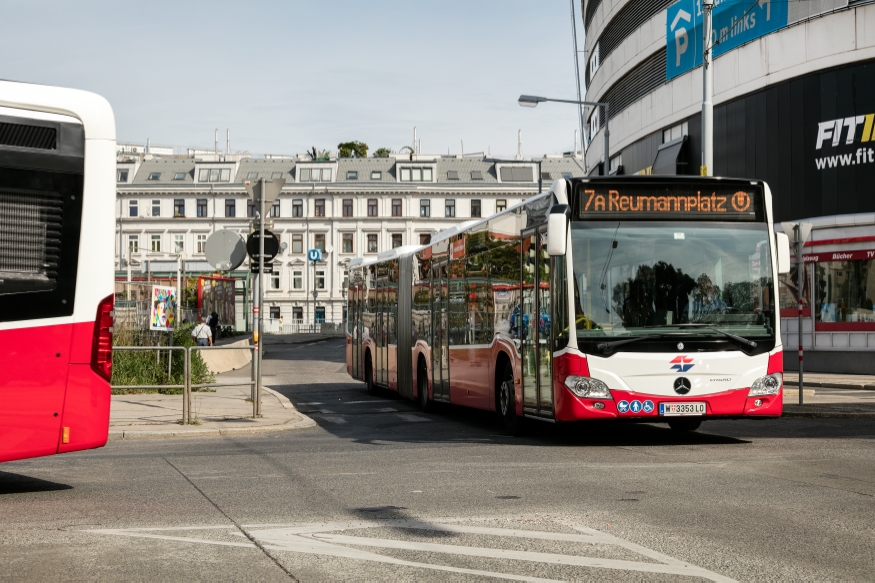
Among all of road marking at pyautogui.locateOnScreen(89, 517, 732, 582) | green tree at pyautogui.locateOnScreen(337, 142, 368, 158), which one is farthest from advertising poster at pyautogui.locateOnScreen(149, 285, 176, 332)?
green tree at pyautogui.locateOnScreen(337, 142, 368, 158)

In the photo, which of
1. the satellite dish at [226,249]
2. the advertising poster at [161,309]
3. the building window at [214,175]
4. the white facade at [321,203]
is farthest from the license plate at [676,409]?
the building window at [214,175]

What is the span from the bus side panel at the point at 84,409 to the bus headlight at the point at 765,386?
7.19 m

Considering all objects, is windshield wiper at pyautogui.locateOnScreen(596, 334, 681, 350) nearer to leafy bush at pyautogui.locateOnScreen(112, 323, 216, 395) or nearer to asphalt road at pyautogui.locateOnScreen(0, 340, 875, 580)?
asphalt road at pyautogui.locateOnScreen(0, 340, 875, 580)

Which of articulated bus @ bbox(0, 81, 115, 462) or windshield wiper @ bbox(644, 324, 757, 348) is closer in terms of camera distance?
articulated bus @ bbox(0, 81, 115, 462)

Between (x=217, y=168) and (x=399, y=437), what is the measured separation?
3557 inches

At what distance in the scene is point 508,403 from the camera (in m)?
14.7

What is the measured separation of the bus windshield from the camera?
40.9ft

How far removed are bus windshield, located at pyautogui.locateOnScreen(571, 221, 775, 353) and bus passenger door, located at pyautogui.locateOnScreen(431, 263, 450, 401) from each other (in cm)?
531

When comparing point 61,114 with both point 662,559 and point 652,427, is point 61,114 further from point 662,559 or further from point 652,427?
point 652,427

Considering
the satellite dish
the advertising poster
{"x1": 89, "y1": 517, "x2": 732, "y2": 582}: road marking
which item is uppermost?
the satellite dish

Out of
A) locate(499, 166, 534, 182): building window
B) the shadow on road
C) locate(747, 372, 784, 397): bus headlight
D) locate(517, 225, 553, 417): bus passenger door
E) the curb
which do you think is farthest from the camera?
locate(499, 166, 534, 182): building window

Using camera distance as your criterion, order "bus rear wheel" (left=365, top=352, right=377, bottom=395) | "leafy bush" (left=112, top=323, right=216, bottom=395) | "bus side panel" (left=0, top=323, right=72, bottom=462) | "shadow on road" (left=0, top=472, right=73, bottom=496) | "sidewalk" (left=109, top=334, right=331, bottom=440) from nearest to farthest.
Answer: "bus side panel" (left=0, top=323, right=72, bottom=462) → "shadow on road" (left=0, top=472, right=73, bottom=496) → "sidewalk" (left=109, top=334, right=331, bottom=440) → "leafy bush" (left=112, top=323, right=216, bottom=395) → "bus rear wheel" (left=365, top=352, right=377, bottom=395)

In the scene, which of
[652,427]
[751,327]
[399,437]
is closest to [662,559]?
[751,327]

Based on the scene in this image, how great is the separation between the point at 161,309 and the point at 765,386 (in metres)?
13.9
